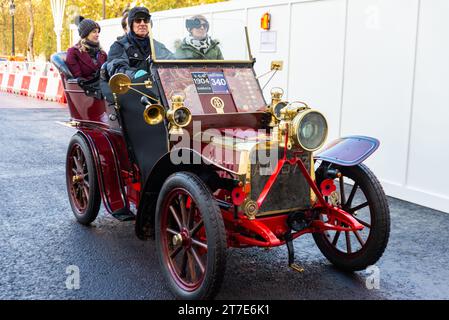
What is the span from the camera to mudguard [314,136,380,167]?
148 inches

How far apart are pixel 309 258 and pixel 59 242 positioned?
2.13 meters

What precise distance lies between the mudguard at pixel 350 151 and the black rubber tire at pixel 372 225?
0.43 ft

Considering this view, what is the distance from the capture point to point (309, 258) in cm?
439

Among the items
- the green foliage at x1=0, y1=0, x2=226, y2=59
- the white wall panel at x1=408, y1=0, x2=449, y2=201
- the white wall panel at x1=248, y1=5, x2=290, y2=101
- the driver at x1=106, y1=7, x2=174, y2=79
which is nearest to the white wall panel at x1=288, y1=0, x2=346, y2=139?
the white wall panel at x1=248, y1=5, x2=290, y2=101

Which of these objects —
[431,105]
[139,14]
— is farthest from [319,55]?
[139,14]

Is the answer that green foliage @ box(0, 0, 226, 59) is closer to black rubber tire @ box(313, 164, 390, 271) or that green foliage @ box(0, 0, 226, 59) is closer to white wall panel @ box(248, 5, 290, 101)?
white wall panel @ box(248, 5, 290, 101)

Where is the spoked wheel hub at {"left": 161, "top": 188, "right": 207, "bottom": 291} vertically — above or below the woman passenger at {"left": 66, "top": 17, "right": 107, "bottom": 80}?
below

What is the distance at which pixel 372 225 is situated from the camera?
3787 mm

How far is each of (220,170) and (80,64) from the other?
2674 mm

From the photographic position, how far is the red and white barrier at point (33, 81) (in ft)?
59.0

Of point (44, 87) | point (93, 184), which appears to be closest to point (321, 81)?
point (93, 184)

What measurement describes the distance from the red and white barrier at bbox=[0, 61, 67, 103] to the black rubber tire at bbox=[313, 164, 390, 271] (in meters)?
14.4

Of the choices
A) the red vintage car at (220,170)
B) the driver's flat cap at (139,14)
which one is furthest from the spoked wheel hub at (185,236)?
the driver's flat cap at (139,14)

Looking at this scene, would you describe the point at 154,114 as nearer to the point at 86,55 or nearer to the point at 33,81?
the point at 86,55
